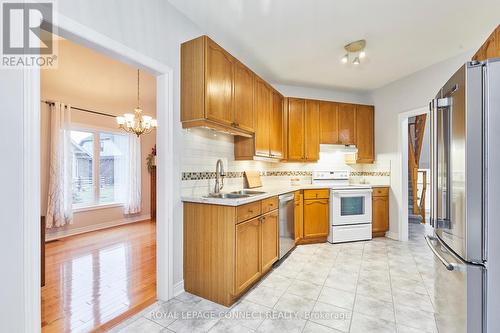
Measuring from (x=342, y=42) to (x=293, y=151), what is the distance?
1781 mm

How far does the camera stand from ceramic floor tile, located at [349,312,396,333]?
1745 mm

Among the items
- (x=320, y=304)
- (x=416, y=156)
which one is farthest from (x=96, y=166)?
(x=416, y=156)

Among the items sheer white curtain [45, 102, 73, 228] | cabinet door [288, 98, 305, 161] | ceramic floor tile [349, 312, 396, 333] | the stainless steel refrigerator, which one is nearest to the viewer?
the stainless steel refrigerator

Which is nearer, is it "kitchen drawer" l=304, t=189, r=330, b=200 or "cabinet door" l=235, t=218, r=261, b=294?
"cabinet door" l=235, t=218, r=261, b=294

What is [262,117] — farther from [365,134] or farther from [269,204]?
[365,134]

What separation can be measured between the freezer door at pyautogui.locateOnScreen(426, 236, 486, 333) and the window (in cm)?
543

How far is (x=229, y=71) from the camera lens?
2518mm

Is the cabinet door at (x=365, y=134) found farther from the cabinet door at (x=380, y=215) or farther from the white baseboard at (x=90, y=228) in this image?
the white baseboard at (x=90, y=228)

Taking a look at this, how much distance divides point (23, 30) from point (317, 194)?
367 cm

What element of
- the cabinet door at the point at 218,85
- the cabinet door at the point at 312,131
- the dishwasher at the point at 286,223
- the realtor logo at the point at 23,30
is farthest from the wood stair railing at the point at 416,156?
the realtor logo at the point at 23,30

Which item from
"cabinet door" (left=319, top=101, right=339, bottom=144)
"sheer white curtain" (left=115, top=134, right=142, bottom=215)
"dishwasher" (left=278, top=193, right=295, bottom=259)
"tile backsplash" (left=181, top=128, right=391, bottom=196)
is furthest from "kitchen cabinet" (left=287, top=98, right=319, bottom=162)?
"sheer white curtain" (left=115, top=134, right=142, bottom=215)

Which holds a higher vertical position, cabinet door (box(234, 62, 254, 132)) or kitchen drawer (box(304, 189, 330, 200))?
cabinet door (box(234, 62, 254, 132))

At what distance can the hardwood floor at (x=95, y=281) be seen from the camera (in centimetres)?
188

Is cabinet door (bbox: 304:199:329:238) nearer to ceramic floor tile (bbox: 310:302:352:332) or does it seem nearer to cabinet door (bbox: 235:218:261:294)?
cabinet door (bbox: 235:218:261:294)
